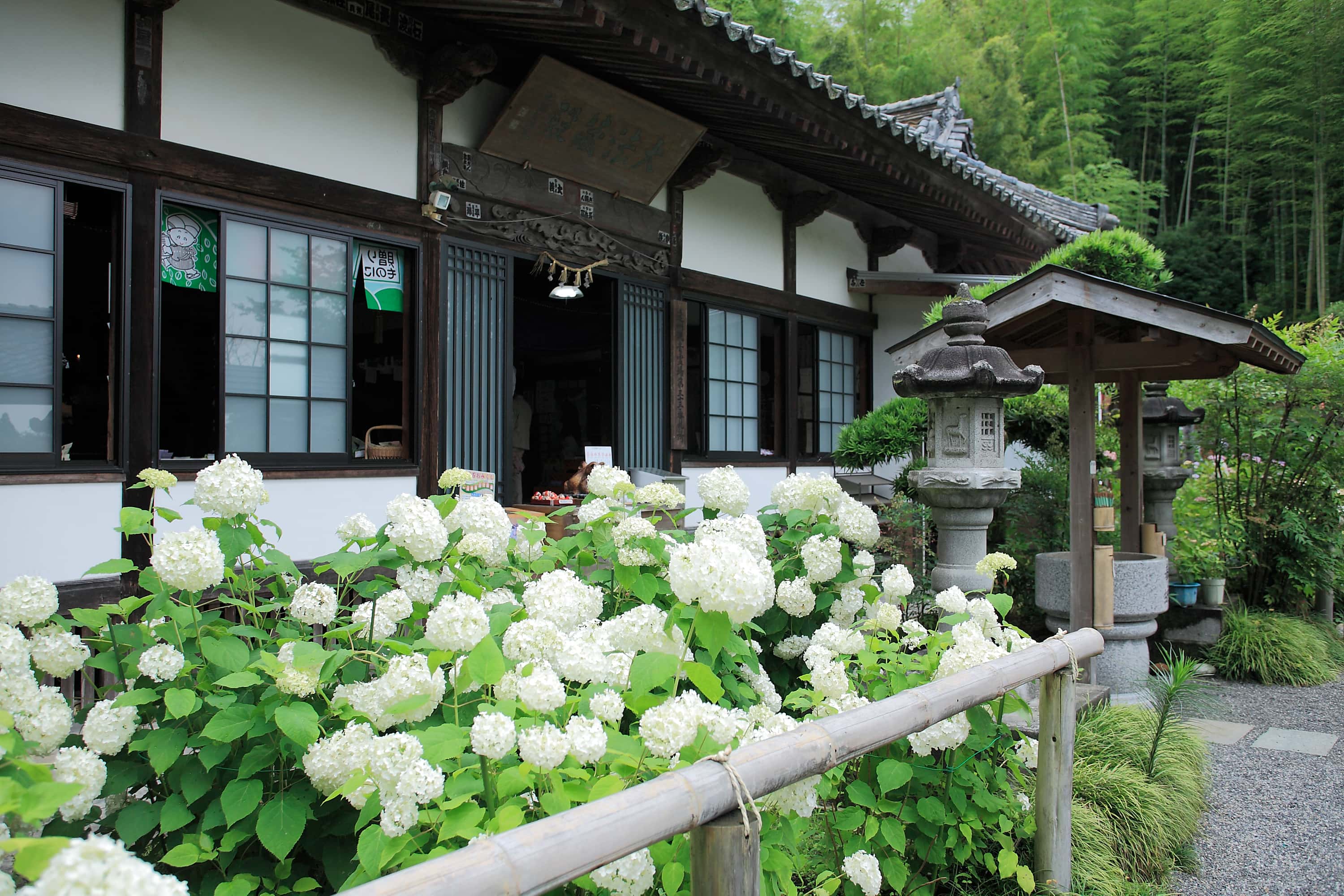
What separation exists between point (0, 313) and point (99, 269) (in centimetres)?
363

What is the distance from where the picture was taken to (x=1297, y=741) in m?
5.02

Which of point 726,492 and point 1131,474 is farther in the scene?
point 1131,474

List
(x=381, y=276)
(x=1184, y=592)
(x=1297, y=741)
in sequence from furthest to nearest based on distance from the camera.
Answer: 1. (x=1184, y=592)
2. (x=381, y=276)
3. (x=1297, y=741)

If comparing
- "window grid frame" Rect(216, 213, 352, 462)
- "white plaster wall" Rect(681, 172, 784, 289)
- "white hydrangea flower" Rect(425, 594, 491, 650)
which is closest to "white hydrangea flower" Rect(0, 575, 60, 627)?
"white hydrangea flower" Rect(425, 594, 491, 650)

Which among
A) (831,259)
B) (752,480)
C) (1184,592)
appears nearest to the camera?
(1184,592)

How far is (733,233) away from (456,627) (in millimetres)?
7039

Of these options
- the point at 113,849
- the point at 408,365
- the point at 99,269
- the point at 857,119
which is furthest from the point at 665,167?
the point at 113,849

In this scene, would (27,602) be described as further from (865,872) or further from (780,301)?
(780,301)

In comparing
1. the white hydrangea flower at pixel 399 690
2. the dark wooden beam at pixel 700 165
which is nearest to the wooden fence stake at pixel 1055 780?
the white hydrangea flower at pixel 399 690

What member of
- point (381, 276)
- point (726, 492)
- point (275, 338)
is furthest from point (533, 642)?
point (381, 276)

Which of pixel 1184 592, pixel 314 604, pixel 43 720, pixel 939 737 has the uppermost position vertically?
pixel 314 604

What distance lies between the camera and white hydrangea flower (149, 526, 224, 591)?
1.69m

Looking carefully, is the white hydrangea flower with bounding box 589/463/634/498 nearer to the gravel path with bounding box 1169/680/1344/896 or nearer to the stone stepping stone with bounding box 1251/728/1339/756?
the gravel path with bounding box 1169/680/1344/896

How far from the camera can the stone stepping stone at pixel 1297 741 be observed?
4.87m
